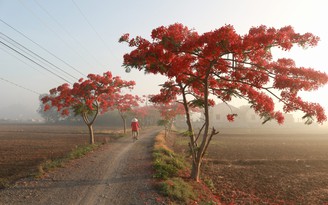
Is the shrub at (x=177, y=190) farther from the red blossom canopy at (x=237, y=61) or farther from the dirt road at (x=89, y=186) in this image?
the red blossom canopy at (x=237, y=61)

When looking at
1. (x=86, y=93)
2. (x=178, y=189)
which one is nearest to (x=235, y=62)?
(x=178, y=189)

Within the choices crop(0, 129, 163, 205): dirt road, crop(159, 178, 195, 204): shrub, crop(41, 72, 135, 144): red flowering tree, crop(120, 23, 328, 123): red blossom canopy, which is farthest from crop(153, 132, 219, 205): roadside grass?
crop(41, 72, 135, 144): red flowering tree

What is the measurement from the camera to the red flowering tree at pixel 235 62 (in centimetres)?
968

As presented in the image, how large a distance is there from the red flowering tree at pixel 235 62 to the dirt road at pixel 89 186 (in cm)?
308

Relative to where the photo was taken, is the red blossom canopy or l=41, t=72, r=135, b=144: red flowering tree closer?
the red blossom canopy

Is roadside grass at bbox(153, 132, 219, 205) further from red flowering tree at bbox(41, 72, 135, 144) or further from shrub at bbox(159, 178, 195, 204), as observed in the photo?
red flowering tree at bbox(41, 72, 135, 144)

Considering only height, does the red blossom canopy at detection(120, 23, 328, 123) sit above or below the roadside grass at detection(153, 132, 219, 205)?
above

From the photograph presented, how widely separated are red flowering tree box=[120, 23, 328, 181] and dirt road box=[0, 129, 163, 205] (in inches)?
121

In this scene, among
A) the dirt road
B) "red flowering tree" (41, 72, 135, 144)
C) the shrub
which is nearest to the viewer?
the dirt road

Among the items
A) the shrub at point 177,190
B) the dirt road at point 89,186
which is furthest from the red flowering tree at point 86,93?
the shrub at point 177,190

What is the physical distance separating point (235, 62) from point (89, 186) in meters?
7.19

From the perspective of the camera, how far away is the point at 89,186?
408 inches

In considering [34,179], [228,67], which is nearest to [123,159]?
[34,179]

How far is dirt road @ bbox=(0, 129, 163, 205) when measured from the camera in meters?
9.02
